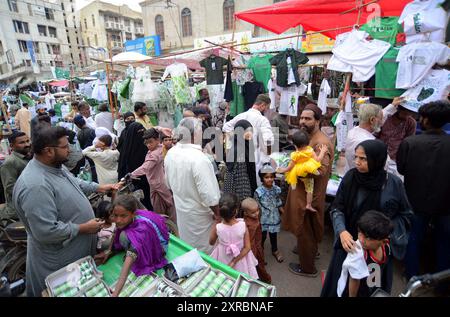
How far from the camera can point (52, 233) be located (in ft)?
6.03

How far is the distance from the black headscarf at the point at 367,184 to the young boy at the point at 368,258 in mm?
253

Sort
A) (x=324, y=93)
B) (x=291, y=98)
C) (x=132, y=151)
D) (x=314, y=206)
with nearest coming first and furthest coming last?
(x=314, y=206) → (x=132, y=151) → (x=324, y=93) → (x=291, y=98)

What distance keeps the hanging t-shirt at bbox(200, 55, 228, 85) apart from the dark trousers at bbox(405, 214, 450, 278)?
4.82 meters

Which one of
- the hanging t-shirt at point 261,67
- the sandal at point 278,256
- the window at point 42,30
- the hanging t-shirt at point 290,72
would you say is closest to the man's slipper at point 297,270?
the sandal at point 278,256

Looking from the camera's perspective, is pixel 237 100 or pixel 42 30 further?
pixel 42 30

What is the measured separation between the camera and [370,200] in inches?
81.4

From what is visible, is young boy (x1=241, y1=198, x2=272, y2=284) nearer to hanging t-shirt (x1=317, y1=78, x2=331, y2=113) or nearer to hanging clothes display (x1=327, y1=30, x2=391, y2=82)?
hanging clothes display (x1=327, y1=30, x2=391, y2=82)

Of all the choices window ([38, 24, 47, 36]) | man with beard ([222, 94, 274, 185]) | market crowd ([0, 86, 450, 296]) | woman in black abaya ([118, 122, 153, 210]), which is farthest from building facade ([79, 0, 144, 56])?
market crowd ([0, 86, 450, 296])

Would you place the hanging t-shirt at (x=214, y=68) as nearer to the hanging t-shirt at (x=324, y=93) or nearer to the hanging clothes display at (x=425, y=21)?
the hanging t-shirt at (x=324, y=93)

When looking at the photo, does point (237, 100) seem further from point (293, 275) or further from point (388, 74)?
point (293, 275)

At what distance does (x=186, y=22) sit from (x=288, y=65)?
19.6 meters

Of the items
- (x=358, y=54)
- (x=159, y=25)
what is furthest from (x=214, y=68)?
(x=159, y=25)

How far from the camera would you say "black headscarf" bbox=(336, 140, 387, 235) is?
1973 millimetres
